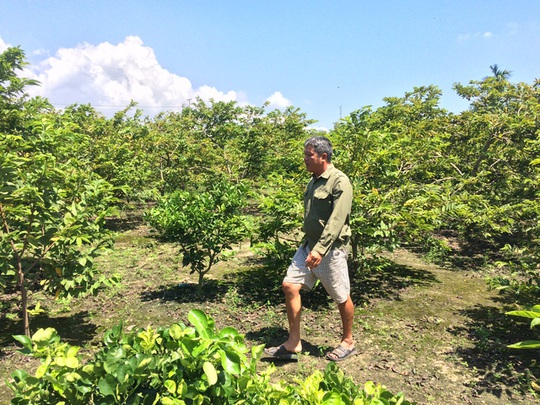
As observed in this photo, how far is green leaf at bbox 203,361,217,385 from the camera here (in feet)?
3.87

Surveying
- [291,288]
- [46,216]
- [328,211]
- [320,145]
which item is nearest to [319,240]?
[328,211]

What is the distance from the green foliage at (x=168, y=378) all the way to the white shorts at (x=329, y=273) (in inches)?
76.0

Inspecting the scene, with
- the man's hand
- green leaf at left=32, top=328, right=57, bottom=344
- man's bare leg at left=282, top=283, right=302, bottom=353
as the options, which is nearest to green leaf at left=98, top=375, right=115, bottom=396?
green leaf at left=32, top=328, right=57, bottom=344

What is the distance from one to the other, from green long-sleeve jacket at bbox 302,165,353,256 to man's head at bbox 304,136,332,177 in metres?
0.07

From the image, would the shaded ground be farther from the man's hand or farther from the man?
the man's hand

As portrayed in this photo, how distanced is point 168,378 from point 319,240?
2.08m

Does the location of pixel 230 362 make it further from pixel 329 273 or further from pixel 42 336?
pixel 329 273

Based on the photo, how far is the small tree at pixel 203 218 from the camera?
4.80 m

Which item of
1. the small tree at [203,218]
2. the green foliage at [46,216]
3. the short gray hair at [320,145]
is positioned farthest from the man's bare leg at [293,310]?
the green foliage at [46,216]

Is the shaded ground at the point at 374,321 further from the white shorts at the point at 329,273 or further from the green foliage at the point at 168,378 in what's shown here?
the green foliage at the point at 168,378

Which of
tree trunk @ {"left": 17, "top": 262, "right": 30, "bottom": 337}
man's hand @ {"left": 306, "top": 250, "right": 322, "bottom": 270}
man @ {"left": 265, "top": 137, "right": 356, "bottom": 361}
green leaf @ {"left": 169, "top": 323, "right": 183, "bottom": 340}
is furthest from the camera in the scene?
tree trunk @ {"left": 17, "top": 262, "right": 30, "bottom": 337}

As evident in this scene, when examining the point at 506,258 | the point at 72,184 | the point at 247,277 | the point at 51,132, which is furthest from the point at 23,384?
the point at 506,258

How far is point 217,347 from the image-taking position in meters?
1.32

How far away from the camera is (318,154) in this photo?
338 cm
